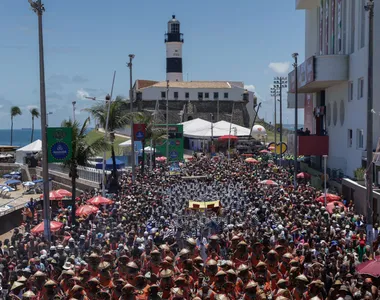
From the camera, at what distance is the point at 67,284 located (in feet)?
38.7

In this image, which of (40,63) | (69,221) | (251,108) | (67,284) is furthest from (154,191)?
(251,108)

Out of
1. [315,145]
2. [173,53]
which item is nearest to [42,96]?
[315,145]

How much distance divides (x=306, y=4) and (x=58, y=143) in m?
32.6

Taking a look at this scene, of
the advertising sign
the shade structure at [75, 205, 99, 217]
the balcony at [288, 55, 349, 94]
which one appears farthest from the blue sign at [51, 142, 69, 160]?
the balcony at [288, 55, 349, 94]

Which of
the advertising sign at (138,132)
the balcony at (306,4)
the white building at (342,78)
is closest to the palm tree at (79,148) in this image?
the advertising sign at (138,132)

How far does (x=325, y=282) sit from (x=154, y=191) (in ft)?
52.5

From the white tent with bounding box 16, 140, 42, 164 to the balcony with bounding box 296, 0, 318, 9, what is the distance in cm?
2255

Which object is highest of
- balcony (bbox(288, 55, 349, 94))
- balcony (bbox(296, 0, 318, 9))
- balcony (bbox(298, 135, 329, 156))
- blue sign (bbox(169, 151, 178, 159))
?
balcony (bbox(296, 0, 318, 9))

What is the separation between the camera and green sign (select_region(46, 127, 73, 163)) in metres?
18.0

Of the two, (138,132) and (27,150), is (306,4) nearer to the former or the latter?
(138,132)

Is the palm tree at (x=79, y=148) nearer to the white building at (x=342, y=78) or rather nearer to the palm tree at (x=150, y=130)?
the white building at (x=342, y=78)

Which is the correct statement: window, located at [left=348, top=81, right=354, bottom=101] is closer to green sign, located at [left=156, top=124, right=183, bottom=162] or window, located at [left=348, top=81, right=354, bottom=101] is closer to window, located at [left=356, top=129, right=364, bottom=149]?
window, located at [left=356, top=129, right=364, bottom=149]

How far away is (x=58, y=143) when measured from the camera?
18.1 m

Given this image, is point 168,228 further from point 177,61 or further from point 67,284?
point 177,61
